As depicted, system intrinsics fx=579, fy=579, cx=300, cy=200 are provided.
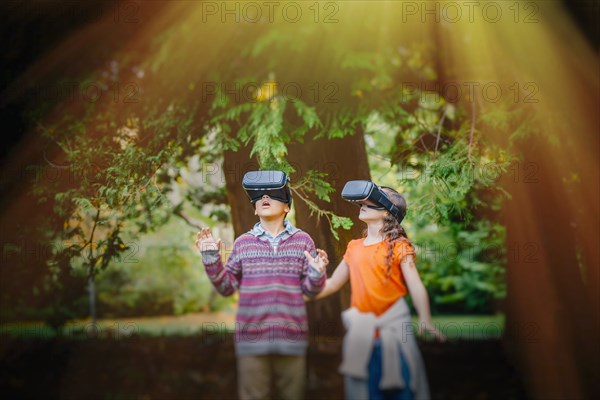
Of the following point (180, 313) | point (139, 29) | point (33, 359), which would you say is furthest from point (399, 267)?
point (180, 313)

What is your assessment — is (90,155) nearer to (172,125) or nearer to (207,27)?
(172,125)

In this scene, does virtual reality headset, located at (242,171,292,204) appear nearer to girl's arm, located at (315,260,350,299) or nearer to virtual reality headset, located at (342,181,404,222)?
virtual reality headset, located at (342,181,404,222)

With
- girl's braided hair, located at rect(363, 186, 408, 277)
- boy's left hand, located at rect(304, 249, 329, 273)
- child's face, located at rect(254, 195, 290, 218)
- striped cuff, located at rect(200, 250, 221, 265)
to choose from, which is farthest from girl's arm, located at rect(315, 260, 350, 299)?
striped cuff, located at rect(200, 250, 221, 265)

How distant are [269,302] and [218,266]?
0.47m

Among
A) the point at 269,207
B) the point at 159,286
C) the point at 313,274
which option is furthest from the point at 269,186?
the point at 159,286

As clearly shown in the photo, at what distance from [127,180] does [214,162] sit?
896mm

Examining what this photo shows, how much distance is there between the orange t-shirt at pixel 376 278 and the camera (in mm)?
4289

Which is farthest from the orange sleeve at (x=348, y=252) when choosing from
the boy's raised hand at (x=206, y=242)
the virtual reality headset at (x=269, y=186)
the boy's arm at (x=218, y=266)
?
the boy's raised hand at (x=206, y=242)

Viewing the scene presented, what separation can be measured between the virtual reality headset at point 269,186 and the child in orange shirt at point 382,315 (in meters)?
0.67

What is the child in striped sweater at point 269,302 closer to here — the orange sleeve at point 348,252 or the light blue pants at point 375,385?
the orange sleeve at point 348,252

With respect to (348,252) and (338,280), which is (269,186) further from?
(338,280)

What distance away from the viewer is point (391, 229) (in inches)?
176

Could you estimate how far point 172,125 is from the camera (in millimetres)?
5680

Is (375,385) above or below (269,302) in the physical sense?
below
